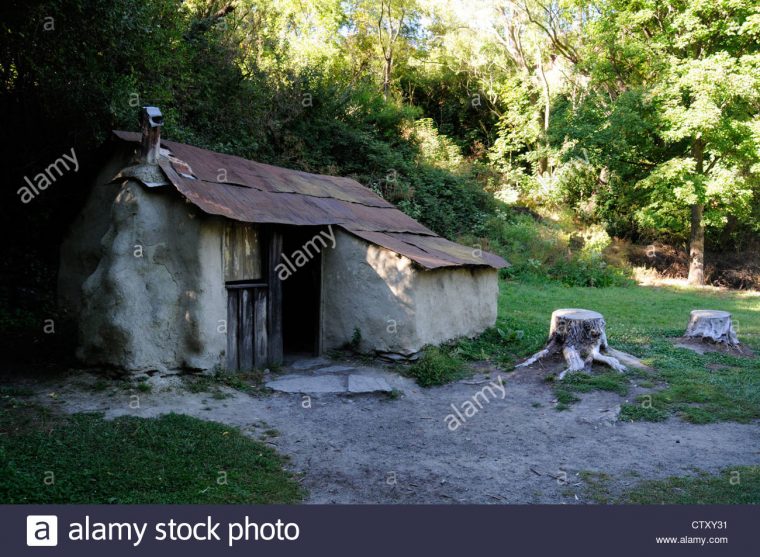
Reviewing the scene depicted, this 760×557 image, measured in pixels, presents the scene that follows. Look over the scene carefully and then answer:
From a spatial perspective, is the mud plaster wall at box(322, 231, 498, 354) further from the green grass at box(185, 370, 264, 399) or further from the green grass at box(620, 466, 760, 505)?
the green grass at box(620, 466, 760, 505)

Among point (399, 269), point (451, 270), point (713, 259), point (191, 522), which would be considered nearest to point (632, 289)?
point (713, 259)

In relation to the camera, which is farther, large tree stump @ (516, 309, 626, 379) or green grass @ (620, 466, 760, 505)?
large tree stump @ (516, 309, 626, 379)

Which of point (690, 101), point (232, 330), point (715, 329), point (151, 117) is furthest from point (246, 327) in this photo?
point (690, 101)

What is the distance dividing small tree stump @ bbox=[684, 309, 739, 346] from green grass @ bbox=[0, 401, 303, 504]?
938cm

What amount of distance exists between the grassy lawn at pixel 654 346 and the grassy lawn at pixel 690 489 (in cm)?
190

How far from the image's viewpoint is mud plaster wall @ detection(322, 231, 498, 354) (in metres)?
10.5

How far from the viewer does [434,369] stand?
10.3m

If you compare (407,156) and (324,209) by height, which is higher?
(407,156)

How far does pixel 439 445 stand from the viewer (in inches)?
296

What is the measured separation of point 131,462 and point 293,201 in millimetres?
6056

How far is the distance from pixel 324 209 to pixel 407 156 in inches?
588

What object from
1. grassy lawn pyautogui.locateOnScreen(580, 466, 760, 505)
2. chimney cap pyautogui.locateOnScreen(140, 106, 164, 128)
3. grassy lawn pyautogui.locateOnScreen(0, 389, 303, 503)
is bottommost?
grassy lawn pyautogui.locateOnScreen(580, 466, 760, 505)

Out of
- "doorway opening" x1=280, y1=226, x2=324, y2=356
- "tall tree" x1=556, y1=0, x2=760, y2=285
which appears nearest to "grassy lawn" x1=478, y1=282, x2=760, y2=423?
"doorway opening" x1=280, y1=226, x2=324, y2=356

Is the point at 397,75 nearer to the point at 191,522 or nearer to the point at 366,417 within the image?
the point at 366,417
